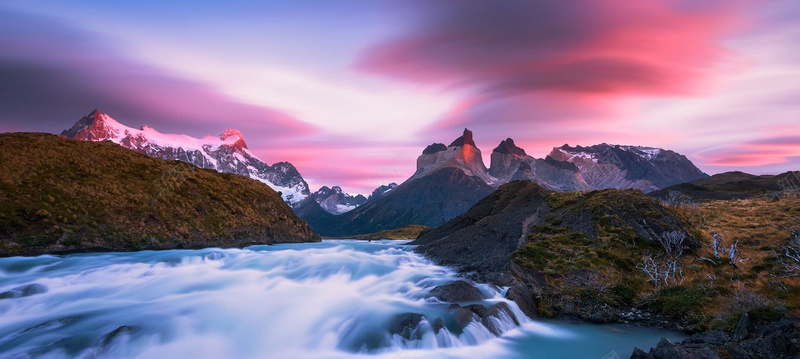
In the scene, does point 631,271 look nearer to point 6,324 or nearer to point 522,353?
point 522,353

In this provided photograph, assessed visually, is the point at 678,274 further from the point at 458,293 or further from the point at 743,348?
the point at 458,293

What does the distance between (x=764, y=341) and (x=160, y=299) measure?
30774 mm

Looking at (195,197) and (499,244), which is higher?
(195,197)

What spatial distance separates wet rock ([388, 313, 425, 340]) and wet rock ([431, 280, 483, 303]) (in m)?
4.21

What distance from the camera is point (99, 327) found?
16578 millimetres

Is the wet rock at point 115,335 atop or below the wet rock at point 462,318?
atop

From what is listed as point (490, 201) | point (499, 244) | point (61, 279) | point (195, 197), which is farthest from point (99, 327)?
point (490, 201)

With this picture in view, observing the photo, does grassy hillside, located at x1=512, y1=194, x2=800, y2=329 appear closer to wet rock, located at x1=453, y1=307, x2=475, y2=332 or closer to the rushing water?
the rushing water

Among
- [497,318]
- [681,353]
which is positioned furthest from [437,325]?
[681,353]

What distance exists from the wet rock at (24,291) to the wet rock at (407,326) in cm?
2333

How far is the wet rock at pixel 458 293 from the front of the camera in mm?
21375

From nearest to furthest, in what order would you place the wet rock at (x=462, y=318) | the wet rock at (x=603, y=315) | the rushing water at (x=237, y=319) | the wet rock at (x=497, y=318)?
the rushing water at (x=237, y=319) → the wet rock at (x=462, y=318) → the wet rock at (x=497, y=318) → the wet rock at (x=603, y=315)

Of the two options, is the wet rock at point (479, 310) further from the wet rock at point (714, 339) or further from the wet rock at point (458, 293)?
the wet rock at point (714, 339)

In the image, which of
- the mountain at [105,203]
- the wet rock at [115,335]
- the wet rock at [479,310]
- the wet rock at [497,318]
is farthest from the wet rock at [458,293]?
the mountain at [105,203]
